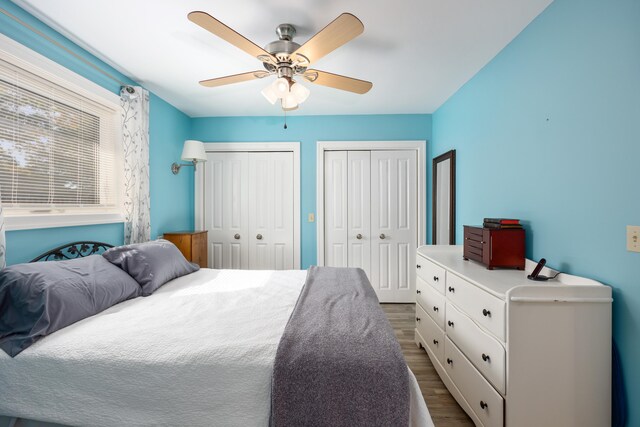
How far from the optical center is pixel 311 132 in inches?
147

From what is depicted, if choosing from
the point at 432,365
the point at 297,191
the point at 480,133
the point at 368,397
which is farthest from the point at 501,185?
the point at 297,191

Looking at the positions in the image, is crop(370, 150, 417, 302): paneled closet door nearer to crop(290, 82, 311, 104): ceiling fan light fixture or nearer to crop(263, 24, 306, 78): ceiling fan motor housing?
crop(290, 82, 311, 104): ceiling fan light fixture

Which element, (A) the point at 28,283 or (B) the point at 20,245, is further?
(B) the point at 20,245

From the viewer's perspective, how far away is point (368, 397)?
41.9 inches

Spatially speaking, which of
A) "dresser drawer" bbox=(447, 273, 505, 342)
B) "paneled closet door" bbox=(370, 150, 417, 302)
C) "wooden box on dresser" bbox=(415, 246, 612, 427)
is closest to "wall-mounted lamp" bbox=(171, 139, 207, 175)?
"paneled closet door" bbox=(370, 150, 417, 302)

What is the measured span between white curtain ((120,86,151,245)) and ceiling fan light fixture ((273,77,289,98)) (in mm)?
1549

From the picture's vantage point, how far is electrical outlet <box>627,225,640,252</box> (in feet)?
3.89

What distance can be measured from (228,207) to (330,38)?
276 cm

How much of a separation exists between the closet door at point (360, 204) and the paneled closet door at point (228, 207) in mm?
1411

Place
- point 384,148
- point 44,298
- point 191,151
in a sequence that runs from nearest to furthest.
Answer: point 44,298, point 191,151, point 384,148

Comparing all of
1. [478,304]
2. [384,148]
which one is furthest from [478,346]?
[384,148]

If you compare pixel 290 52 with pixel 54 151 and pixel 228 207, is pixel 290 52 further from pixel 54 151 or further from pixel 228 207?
pixel 228 207

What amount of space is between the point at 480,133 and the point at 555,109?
88cm

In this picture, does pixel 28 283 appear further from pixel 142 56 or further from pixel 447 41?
pixel 447 41
